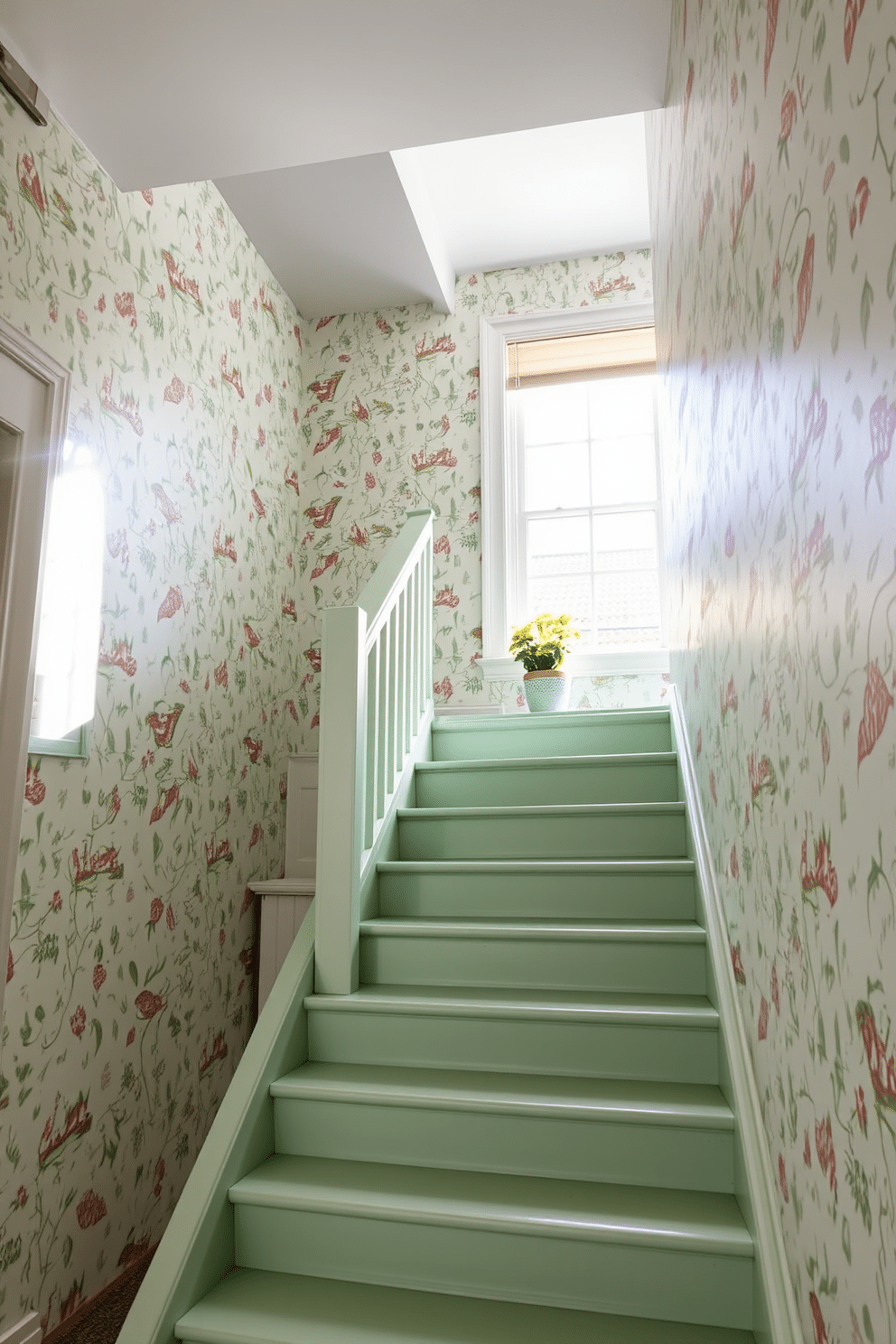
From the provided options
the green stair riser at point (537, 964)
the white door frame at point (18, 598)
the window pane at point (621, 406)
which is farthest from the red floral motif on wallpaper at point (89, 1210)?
the window pane at point (621, 406)

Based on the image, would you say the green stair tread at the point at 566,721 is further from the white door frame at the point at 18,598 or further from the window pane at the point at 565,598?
the white door frame at the point at 18,598

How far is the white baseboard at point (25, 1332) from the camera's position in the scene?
74.4 inches

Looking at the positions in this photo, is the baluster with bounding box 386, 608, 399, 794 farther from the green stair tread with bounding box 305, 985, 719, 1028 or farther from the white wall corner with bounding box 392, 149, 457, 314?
the white wall corner with bounding box 392, 149, 457, 314

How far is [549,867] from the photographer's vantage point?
7.51 ft

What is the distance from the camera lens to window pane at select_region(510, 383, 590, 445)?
4.12m

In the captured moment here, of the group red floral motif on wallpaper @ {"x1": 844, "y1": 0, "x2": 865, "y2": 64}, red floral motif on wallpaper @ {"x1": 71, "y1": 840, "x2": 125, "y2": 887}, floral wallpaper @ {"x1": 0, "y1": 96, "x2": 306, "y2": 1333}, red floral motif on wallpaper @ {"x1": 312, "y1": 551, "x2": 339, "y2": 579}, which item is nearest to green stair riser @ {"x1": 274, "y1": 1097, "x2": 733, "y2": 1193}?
floral wallpaper @ {"x1": 0, "y1": 96, "x2": 306, "y2": 1333}

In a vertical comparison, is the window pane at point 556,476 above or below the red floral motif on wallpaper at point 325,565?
above

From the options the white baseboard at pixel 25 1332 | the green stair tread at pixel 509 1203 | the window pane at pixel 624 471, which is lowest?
the white baseboard at pixel 25 1332

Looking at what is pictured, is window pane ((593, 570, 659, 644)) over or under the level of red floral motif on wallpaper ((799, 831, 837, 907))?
over

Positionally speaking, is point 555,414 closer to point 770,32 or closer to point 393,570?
point 393,570

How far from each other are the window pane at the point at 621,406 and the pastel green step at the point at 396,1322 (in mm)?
3375

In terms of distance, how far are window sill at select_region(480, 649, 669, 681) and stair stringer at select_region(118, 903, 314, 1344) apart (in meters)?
1.97

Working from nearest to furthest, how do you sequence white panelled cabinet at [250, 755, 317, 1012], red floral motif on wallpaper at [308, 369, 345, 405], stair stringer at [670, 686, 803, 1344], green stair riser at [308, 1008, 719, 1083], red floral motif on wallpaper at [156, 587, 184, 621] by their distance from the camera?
1. stair stringer at [670, 686, 803, 1344]
2. green stair riser at [308, 1008, 719, 1083]
3. red floral motif on wallpaper at [156, 587, 184, 621]
4. white panelled cabinet at [250, 755, 317, 1012]
5. red floral motif on wallpaper at [308, 369, 345, 405]

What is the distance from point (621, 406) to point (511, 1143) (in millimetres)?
3218
